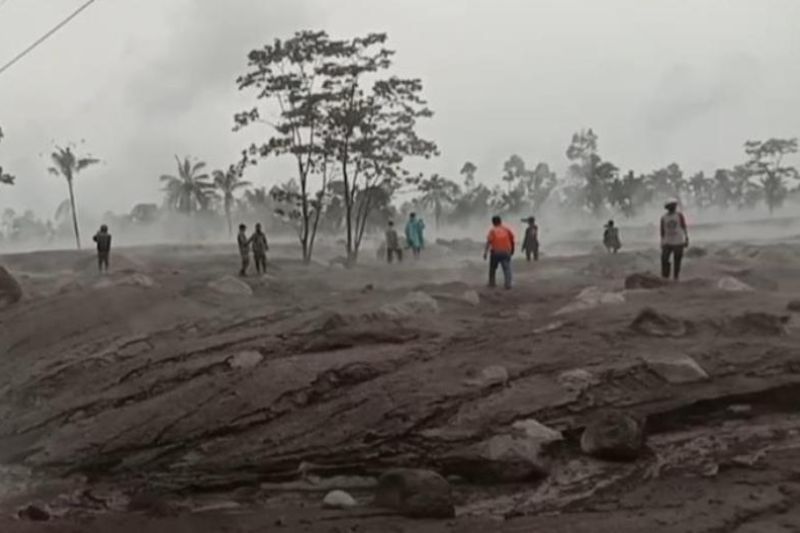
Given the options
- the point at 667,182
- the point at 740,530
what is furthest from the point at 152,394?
the point at 667,182

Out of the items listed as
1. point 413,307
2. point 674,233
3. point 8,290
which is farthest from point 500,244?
point 8,290

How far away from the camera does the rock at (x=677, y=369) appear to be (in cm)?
959

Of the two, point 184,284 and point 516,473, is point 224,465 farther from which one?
point 184,284

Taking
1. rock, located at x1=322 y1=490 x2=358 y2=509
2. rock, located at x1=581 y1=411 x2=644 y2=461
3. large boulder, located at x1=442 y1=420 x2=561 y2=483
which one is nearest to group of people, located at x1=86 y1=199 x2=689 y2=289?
rock, located at x1=581 y1=411 x2=644 y2=461

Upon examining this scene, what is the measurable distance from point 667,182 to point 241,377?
209 feet

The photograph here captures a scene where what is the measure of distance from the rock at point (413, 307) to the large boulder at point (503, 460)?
15.2ft

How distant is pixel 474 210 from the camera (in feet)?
225

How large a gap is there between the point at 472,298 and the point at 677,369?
5563mm

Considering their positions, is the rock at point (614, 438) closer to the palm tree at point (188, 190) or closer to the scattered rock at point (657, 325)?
the scattered rock at point (657, 325)

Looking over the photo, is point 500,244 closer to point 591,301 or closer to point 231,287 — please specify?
point 591,301

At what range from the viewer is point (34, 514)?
7.60 metres

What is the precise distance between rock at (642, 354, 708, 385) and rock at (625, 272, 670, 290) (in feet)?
16.5

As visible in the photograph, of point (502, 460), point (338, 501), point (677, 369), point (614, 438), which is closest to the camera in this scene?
point (338, 501)

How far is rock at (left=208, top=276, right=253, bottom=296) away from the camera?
18.6 meters
